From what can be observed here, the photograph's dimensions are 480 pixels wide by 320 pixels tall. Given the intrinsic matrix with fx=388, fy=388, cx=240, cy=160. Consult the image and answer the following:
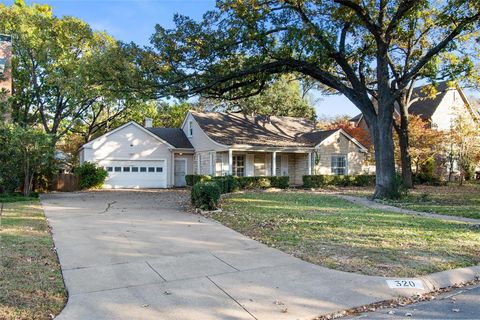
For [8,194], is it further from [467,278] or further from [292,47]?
[467,278]

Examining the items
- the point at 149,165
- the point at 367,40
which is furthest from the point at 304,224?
the point at 149,165

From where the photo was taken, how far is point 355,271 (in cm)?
596

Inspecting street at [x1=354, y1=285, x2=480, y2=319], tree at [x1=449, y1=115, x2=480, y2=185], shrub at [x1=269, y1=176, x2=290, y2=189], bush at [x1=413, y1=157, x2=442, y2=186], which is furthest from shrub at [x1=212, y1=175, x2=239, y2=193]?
tree at [x1=449, y1=115, x2=480, y2=185]

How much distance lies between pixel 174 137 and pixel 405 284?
25.9 m

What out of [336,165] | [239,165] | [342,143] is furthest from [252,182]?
[342,143]

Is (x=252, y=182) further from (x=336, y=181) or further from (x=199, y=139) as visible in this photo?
(x=199, y=139)

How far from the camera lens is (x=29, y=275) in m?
5.59

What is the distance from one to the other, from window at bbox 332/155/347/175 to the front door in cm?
1100

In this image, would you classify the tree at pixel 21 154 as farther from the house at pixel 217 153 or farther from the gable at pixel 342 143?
the gable at pixel 342 143

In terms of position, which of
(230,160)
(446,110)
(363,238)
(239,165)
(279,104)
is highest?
(279,104)

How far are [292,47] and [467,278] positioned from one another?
13616mm

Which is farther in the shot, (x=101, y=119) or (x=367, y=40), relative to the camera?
(x=101, y=119)

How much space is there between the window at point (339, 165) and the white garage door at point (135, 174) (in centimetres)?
1215

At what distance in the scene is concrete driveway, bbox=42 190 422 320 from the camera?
4.59 meters
